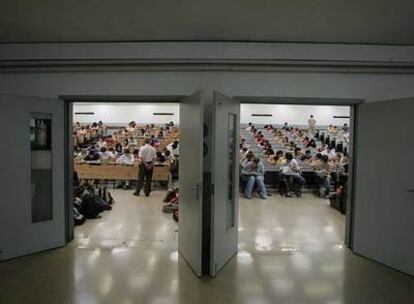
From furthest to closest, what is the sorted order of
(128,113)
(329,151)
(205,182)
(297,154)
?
(128,113) → (329,151) → (297,154) → (205,182)

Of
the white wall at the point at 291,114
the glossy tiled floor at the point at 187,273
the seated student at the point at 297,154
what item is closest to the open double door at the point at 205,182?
the glossy tiled floor at the point at 187,273

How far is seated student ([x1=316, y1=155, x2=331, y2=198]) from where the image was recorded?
8.21 m

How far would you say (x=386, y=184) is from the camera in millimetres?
3801

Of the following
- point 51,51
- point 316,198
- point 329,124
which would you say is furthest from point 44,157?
point 329,124

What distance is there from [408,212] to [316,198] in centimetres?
454

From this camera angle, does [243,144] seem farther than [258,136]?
No

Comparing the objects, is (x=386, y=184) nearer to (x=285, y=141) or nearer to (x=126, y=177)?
(x=126, y=177)

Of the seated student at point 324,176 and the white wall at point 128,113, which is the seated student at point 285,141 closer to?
the seated student at point 324,176

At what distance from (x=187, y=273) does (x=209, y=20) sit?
288 cm

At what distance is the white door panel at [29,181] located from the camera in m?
3.79

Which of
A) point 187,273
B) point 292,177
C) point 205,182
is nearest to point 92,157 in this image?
point 292,177

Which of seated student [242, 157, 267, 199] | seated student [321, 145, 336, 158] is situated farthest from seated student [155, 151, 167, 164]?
seated student [321, 145, 336, 158]

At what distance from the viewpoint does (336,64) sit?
13.5 ft

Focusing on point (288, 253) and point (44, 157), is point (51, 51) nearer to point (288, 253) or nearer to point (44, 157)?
point (44, 157)
